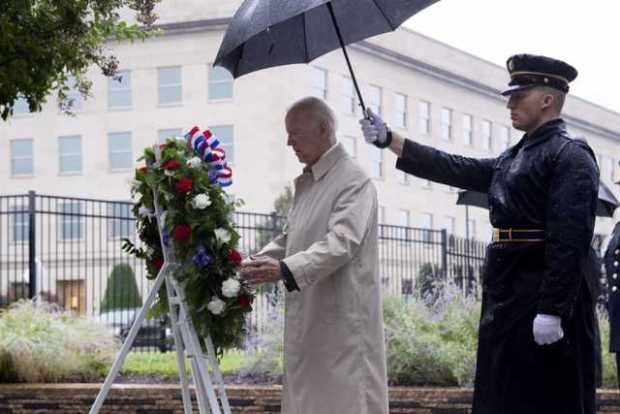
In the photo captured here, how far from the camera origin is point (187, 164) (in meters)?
6.05

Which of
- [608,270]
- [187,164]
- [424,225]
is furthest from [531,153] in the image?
[424,225]

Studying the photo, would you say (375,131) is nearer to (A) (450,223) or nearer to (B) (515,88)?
(B) (515,88)

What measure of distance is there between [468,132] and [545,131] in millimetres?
53981

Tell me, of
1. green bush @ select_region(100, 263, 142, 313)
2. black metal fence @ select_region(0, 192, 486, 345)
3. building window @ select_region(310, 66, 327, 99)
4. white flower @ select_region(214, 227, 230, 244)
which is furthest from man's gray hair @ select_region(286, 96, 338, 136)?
building window @ select_region(310, 66, 327, 99)

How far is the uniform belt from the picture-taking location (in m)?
5.10

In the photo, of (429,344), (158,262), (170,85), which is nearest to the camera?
(158,262)

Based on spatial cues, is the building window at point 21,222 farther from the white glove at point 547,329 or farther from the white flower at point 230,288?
the white glove at point 547,329

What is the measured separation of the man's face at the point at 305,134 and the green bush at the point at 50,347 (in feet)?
19.0

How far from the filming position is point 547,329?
4840 millimetres

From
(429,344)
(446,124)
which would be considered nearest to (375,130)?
(429,344)

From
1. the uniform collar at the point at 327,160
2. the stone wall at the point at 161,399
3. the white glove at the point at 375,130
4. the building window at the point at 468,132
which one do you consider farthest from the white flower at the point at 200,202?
the building window at the point at 468,132

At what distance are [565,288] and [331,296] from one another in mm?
1178

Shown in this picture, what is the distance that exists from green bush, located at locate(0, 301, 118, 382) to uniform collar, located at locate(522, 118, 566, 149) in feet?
22.0

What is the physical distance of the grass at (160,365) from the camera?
1157 cm
